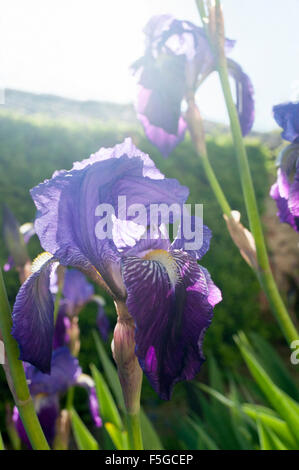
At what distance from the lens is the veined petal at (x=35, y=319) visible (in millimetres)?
531

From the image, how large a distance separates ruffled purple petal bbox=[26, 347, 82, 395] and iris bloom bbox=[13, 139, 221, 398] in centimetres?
65

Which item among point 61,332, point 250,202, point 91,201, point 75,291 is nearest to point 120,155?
point 91,201

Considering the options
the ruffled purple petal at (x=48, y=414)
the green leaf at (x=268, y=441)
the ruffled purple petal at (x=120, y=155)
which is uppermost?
the ruffled purple petal at (x=120, y=155)

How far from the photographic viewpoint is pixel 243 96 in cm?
116

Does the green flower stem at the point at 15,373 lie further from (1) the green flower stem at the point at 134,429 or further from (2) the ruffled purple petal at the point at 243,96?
(2) the ruffled purple petal at the point at 243,96

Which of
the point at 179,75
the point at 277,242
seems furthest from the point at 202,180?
the point at 179,75

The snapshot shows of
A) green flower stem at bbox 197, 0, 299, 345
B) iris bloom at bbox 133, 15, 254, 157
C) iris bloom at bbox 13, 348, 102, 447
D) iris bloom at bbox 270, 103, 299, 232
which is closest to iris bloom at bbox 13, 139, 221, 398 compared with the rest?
green flower stem at bbox 197, 0, 299, 345

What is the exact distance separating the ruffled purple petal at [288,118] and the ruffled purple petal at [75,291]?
86 cm

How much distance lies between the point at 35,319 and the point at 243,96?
34.1 inches

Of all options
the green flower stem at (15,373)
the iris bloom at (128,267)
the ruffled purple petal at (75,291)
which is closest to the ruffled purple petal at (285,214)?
the iris bloom at (128,267)

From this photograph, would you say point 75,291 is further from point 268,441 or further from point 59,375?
point 268,441

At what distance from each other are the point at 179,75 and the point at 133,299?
2.50 feet

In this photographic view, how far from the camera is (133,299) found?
0.56 m
